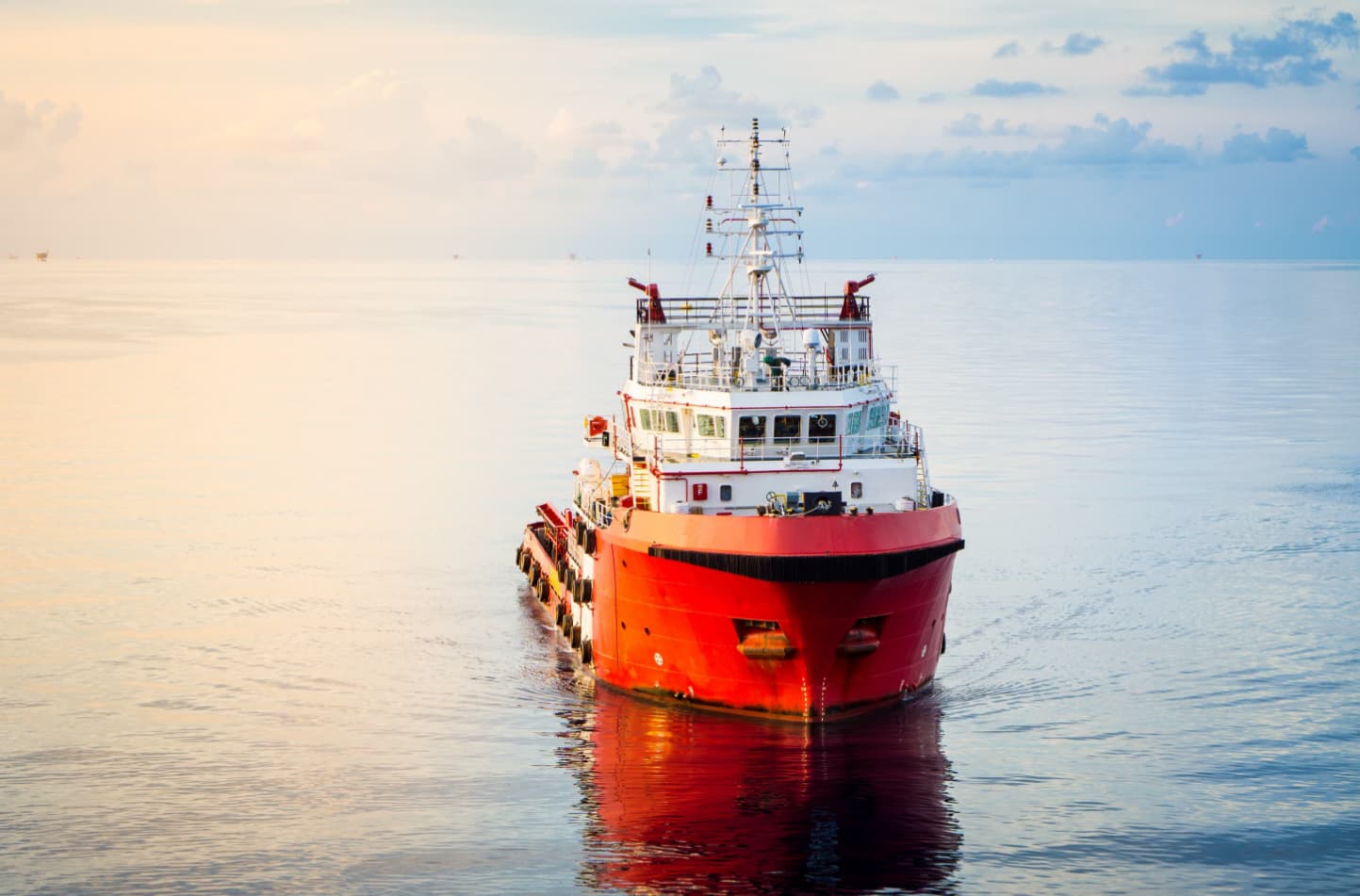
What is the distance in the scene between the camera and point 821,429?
3166 centimetres

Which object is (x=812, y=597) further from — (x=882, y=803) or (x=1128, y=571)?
(x=1128, y=571)

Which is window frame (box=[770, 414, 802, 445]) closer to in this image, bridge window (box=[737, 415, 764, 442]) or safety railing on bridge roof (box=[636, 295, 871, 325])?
bridge window (box=[737, 415, 764, 442])

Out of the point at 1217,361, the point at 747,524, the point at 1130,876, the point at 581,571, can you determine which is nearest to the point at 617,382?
the point at 1217,361

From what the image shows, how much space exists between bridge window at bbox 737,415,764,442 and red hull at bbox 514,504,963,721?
315 centimetres

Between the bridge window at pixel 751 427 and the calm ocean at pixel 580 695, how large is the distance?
5.77 meters

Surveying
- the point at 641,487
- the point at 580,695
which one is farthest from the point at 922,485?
the point at 580,695

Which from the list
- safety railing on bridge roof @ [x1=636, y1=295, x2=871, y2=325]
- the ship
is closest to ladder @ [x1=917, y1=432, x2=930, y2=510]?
the ship

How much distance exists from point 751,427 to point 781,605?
16.4 ft

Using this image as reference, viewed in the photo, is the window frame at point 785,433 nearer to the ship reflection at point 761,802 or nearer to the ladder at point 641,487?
the ladder at point 641,487

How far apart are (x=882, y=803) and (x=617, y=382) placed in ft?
217

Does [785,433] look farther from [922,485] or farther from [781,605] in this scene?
[781,605]

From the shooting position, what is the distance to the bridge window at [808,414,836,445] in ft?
104

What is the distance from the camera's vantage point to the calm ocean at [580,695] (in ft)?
79.2

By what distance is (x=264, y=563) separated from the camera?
44.9 metres
